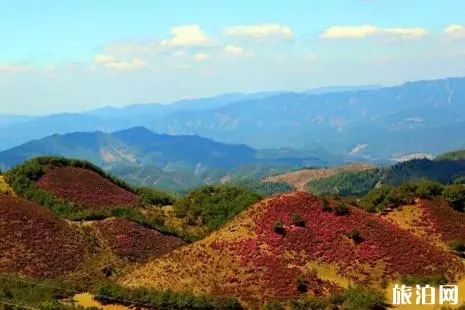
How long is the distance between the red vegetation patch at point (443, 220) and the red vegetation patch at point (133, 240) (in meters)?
33.8

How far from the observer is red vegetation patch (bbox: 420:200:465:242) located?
75.7 metres

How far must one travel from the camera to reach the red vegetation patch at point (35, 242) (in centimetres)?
7331

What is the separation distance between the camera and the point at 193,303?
5441cm

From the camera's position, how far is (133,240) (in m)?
85.4

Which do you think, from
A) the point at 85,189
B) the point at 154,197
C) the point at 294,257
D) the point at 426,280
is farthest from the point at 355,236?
the point at 154,197

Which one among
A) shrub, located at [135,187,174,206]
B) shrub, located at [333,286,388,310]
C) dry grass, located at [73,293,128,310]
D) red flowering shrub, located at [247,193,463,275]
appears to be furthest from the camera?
shrub, located at [135,187,174,206]

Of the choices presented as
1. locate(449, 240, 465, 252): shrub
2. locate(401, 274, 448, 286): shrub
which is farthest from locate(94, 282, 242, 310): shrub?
locate(449, 240, 465, 252): shrub

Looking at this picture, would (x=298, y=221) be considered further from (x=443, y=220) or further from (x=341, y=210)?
(x=443, y=220)

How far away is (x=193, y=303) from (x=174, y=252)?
45.6 feet

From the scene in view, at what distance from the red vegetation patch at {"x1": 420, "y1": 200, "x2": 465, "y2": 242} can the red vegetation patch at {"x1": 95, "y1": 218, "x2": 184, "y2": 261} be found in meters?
33.8

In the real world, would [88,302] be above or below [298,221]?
below

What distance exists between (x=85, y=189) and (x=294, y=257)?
173 ft

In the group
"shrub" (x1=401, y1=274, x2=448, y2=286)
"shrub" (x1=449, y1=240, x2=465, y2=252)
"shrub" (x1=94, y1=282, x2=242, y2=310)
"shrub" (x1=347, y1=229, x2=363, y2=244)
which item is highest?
"shrub" (x1=347, y1=229, x2=363, y2=244)

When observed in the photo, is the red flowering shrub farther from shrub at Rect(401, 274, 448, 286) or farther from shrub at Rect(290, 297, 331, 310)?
shrub at Rect(290, 297, 331, 310)
